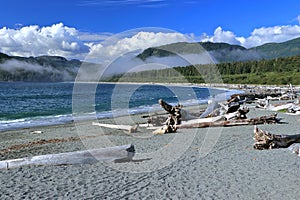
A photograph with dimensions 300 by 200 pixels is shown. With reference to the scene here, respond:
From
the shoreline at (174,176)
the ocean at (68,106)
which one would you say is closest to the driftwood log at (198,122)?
Answer: the shoreline at (174,176)

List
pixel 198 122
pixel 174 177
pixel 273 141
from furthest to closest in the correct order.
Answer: pixel 198 122 → pixel 273 141 → pixel 174 177

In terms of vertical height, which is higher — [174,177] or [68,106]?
[174,177]

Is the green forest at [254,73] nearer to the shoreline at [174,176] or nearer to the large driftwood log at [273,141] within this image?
the large driftwood log at [273,141]

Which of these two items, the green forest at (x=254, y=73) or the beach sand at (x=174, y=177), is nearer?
the beach sand at (x=174, y=177)

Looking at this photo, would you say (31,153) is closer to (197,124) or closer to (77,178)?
(77,178)

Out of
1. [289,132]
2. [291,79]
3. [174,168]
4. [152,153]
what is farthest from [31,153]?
[291,79]

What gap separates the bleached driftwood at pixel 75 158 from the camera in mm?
9977

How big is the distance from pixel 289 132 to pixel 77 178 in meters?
10.8

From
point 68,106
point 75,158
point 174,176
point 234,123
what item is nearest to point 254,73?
point 68,106

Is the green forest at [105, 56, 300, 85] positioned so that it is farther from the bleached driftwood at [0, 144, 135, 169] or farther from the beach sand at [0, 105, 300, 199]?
the bleached driftwood at [0, 144, 135, 169]

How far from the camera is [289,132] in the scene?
14953 millimetres

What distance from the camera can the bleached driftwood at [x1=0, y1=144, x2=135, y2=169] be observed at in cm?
998

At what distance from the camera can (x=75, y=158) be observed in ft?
33.6

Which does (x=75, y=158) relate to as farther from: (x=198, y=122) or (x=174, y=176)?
(x=198, y=122)
